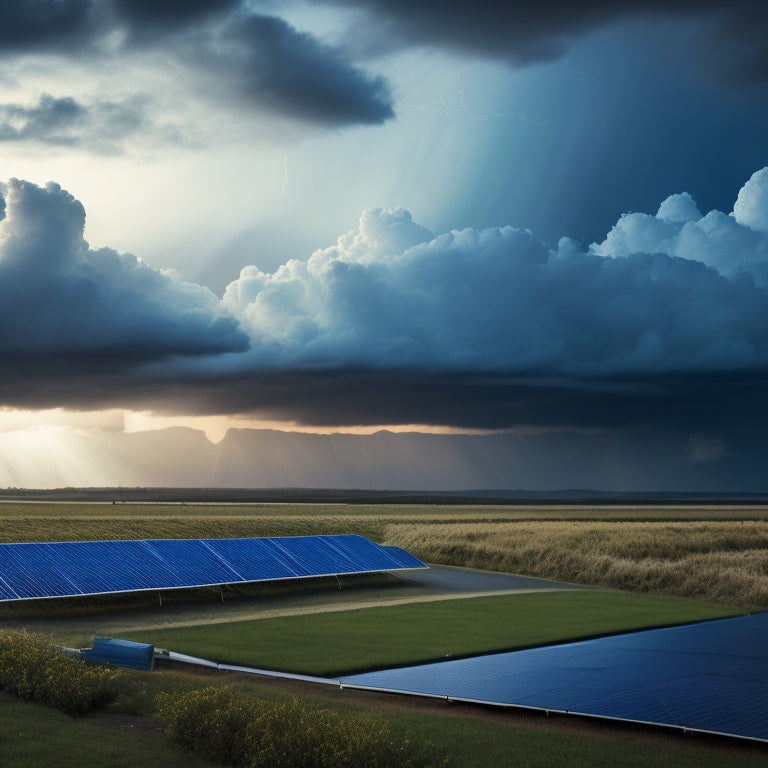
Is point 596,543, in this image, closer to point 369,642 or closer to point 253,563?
point 253,563

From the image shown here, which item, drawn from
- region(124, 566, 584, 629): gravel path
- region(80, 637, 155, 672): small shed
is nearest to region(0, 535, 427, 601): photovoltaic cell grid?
region(124, 566, 584, 629): gravel path

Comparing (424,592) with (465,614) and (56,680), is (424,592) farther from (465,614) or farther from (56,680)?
(56,680)

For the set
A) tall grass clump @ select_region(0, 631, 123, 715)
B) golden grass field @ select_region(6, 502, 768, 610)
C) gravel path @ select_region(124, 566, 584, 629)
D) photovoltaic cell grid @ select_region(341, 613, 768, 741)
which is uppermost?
tall grass clump @ select_region(0, 631, 123, 715)

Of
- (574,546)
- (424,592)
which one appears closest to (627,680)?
(424,592)

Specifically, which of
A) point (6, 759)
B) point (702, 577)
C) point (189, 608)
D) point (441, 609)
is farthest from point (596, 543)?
point (6, 759)

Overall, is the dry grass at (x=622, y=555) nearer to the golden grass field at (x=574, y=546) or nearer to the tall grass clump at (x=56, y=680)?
the golden grass field at (x=574, y=546)

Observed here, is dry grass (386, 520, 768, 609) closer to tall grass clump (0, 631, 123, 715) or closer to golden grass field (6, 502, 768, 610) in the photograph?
golden grass field (6, 502, 768, 610)

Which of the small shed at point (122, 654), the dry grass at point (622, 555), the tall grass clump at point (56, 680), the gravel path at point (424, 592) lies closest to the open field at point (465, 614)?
the dry grass at point (622, 555)
